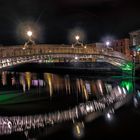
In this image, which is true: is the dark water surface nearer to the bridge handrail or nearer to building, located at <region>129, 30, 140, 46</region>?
the bridge handrail

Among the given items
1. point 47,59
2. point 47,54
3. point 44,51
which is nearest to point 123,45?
point 47,59

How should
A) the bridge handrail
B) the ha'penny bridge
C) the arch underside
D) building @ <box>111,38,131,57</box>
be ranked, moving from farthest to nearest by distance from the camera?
building @ <box>111,38,131,57</box>, the arch underside, the bridge handrail, the ha'penny bridge

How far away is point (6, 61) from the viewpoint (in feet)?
112

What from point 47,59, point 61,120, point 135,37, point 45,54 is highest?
point 135,37

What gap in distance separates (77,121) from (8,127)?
11.2ft

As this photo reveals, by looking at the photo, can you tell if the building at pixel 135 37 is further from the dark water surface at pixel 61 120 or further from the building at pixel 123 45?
the dark water surface at pixel 61 120

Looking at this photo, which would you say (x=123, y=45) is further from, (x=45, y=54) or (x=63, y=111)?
(x=63, y=111)

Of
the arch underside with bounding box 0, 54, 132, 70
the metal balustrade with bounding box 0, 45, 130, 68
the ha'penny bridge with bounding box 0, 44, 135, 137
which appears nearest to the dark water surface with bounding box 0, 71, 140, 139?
the ha'penny bridge with bounding box 0, 44, 135, 137

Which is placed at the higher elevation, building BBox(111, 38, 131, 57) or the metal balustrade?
building BBox(111, 38, 131, 57)

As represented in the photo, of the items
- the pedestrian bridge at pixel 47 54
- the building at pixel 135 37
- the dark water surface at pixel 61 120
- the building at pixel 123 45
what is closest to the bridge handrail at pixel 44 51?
the pedestrian bridge at pixel 47 54

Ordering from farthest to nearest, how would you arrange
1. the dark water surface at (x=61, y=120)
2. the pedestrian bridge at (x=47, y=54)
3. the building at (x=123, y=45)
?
the building at (x=123, y=45), the pedestrian bridge at (x=47, y=54), the dark water surface at (x=61, y=120)

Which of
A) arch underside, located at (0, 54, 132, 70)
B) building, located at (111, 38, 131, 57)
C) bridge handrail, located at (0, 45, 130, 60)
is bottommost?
arch underside, located at (0, 54, 132, 70)

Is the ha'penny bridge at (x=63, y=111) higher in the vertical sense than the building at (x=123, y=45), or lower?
lower

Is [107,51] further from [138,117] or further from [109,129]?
[109,129]
